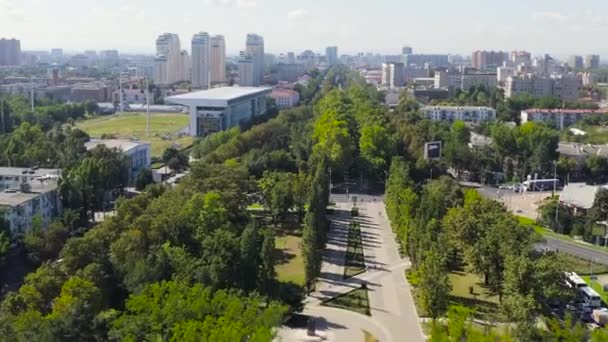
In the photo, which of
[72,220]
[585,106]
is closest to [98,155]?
[72,220]

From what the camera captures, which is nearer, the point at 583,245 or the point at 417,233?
the point at 417,233

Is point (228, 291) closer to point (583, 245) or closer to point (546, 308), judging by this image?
point (546, 308)

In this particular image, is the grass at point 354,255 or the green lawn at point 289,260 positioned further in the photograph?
the grass at point 354,255

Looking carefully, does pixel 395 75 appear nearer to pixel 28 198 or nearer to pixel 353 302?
pixel 28 198

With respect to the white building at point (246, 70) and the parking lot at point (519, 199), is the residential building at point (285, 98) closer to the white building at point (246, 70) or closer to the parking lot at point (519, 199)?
the white building at point (246, 70)

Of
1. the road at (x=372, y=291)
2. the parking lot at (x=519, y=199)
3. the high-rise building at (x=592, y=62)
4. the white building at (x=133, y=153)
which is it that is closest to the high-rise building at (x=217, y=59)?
the white building at (x=133, y=153)

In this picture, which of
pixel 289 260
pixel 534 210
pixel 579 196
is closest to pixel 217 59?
pixel 534 210

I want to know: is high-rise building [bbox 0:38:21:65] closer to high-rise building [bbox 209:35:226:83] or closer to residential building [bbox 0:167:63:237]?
high-rise building [bbox 209:35:226:83]
